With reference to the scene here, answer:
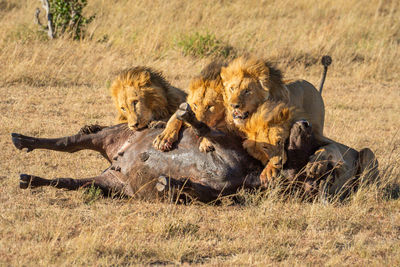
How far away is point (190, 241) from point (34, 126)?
11.1 feet

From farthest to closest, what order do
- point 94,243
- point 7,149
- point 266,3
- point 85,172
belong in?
point 266,3
point 7,149
point 85,172
point 94,243

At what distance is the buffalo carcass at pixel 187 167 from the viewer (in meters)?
4.09

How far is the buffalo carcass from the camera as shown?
4.09 meters

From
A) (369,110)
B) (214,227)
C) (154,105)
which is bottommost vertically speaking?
(369,110)

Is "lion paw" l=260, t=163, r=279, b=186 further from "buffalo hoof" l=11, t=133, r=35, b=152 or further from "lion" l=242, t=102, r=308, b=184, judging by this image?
"buffalo hoof" l=11, t=133, r=35, b=152

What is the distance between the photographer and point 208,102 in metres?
4.54

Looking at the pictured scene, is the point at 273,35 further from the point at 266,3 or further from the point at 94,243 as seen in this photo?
the point at 94,243

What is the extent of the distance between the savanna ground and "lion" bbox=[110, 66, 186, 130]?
25.1 inches

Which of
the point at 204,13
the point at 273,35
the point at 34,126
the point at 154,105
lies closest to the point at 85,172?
the point at 154,105

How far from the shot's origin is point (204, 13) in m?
12.3

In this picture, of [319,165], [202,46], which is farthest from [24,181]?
[202,46]

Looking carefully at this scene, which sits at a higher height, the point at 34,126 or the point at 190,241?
the point at 190,241

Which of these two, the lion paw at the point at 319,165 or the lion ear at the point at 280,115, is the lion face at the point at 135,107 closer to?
the lion ear at the point at 280,115

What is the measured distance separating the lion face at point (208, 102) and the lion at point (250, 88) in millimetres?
62
